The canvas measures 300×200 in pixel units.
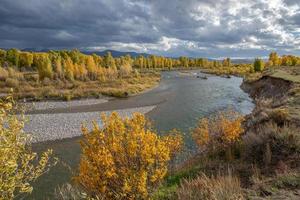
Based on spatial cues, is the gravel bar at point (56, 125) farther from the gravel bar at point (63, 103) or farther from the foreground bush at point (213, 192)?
the foreground bush at point (213, 192)

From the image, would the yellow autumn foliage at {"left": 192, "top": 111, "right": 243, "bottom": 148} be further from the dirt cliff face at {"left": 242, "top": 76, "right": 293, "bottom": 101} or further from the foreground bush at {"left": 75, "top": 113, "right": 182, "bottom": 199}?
the dirt cliff face at {"left": 242, "top": 76, "right": 293, "bottom": 101}

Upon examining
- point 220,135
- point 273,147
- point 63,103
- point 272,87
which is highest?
point 273,147

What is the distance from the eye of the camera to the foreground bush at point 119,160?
6707mm

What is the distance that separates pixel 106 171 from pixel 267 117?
1338 cm

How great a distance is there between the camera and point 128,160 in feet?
23.6

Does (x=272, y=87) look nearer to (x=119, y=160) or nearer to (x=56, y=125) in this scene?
(x=56, y=125)

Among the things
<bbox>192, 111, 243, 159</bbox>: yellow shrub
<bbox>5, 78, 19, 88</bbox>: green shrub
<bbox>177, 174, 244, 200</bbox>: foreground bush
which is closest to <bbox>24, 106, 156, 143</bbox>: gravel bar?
<bbox>192, 111, 243, 159</bbox>: yellow shrub

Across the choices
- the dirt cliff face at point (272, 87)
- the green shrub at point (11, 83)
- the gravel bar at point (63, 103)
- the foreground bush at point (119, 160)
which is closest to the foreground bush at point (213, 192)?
the foreground bush at point (119, 160)

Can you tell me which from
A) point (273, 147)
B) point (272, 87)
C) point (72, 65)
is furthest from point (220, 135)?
point (72, 65)

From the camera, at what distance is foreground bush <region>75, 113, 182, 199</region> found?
22.0 feet

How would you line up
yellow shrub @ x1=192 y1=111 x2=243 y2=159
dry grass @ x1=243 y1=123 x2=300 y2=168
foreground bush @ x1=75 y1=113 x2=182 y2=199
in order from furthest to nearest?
yellow shrub @ x1=192 y1=111 x2=243 y2=159, dry grass @ x1=243 y1=123 x2=300 y2=168, foreground bush @ x1=75 y1=113 x2=182 y2=199

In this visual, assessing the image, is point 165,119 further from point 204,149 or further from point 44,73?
point 44,73

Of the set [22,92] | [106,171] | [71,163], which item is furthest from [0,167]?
[22,92]

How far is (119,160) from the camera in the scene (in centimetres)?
713
